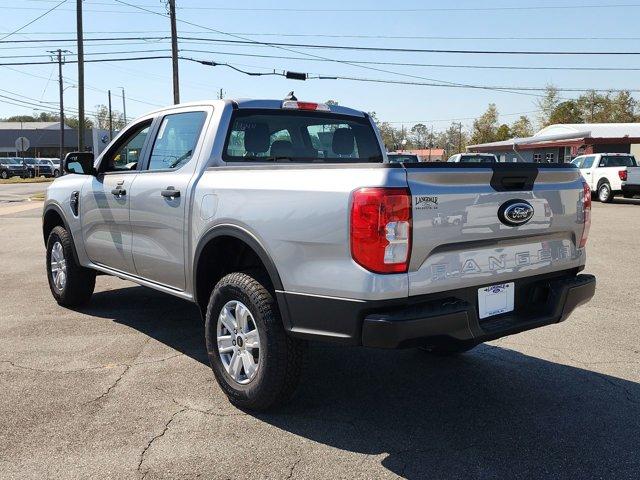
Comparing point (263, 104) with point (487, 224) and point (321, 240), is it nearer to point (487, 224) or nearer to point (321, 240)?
point (321, 240)

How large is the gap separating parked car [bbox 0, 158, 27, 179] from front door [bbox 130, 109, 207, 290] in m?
49.8

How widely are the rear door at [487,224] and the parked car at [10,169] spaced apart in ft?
171

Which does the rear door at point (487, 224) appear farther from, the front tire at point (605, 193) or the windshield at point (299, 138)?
the front tire at point (605, 193)

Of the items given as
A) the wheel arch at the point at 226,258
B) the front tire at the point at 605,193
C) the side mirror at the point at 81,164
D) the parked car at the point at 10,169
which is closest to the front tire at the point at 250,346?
the wheel arch at the point at 226,258

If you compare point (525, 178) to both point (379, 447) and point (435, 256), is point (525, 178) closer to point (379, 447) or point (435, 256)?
point (435, 256)

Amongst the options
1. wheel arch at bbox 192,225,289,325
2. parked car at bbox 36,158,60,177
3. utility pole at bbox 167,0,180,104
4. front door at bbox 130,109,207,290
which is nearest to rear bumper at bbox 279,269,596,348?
wheel arch at bbox 192,225,289,325

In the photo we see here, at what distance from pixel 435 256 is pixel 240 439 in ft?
4.75

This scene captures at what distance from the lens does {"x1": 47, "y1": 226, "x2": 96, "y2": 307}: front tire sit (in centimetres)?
593

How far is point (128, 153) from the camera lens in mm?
5309

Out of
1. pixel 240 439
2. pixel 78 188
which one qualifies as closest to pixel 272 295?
pixel 240 439

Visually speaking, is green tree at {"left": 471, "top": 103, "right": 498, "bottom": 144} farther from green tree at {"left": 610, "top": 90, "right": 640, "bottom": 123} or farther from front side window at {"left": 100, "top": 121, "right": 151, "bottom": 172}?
front side window at {"left": 100, "top": 121, "right": 151, "bottom": 172}

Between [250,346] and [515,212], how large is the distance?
1.68 meters

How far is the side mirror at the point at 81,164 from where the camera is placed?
5.41 meters

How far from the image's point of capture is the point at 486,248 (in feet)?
10.8
